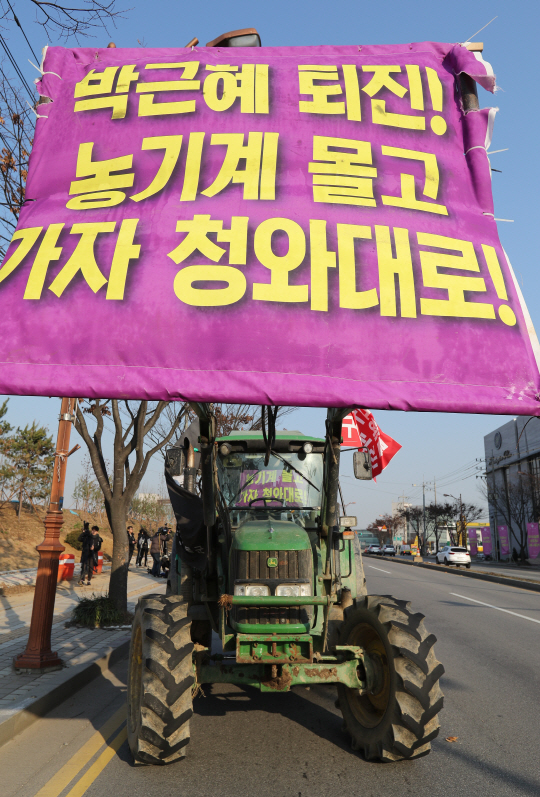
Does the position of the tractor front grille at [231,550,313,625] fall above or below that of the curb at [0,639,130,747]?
above

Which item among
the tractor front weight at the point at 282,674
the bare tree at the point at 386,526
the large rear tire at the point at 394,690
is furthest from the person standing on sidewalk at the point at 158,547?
the bare tree at the point at 386,526

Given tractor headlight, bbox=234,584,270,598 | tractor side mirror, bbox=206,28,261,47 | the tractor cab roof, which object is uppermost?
tractor side mirror, bbox=206,28,261,47

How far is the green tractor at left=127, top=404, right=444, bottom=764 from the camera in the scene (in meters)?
4.34

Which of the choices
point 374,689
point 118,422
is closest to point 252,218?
point 374,689

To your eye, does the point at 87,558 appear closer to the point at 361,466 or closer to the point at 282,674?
the point at 361,466

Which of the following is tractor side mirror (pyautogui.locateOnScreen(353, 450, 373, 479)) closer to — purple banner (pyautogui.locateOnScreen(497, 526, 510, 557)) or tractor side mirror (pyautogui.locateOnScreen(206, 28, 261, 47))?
tractor side mirror (pyautogui.locateOnScreen(206, 28, 261, 47))

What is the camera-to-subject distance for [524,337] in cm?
412

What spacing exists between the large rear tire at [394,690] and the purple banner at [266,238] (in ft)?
6.18

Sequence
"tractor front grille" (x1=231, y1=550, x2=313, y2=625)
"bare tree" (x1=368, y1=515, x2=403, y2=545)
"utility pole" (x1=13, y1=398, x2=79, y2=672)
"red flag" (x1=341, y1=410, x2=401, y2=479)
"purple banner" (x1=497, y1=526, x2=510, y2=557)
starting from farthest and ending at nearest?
"bare tree" (x1=368, y1=515, x2=403, y2=545)
"purple banner" (x1=497, y1=526, x2=510, y2=557)
"red flag" (x1=341, y1=410, x2=401, y2=479)
"utility pole" (x1=13, y1=398, x2=79, y2=672)
"tractor front grille" (x1=231, y1=550, x2=313, y2=625)

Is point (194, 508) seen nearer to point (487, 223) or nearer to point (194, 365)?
point (194, 365)

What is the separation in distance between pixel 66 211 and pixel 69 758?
4203 millimetres

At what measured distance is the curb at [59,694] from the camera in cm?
511

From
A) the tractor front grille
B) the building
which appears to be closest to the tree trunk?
the tractor front grille

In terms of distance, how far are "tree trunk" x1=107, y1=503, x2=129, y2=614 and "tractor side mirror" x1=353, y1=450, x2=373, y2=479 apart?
6187 millimetres
